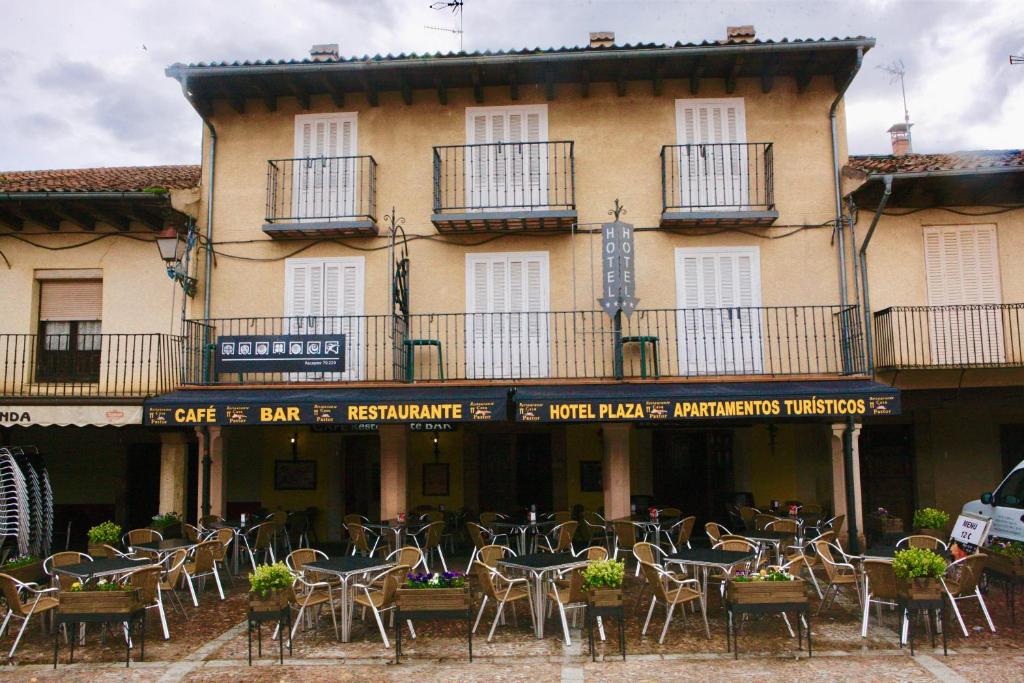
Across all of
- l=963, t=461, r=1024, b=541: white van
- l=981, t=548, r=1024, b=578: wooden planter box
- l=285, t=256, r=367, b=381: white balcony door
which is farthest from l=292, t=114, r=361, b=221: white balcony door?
l=963, t=461, r=1024, b=541: white van

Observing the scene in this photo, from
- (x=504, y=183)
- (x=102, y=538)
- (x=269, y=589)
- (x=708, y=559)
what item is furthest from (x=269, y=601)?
(x=504, y=183)

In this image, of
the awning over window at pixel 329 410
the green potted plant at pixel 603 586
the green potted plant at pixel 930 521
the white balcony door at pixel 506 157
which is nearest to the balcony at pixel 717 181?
the white balcony door at pixel 506 157

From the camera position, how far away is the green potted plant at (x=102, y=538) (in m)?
10.8

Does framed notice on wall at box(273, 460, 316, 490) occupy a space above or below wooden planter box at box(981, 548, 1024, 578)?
above

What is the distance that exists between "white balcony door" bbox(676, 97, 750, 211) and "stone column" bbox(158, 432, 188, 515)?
32.5ft

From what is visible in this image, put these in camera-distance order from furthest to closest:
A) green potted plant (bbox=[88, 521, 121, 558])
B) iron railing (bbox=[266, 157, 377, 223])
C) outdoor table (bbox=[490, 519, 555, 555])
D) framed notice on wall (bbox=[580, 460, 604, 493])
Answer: framed notice on wall (bbox=[580, 460, 604, 493]), iron railing (bbox=[266, 157, 377, 223]), outdoor table (bbox=[490, 519, 555, 555]), green potted plant (bbox=[88, 521, 121, 558])

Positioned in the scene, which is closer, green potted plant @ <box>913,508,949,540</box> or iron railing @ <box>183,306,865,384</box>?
green potted plant @ <box>913,508,949,540</box>

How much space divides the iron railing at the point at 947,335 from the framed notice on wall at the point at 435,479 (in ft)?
27.5

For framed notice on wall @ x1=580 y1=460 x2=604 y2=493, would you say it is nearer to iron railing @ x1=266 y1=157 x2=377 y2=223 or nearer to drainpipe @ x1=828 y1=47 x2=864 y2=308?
drainpipe @ x1=828 y1=47 x2=864 y2=308

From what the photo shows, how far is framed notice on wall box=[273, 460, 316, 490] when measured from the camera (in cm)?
1538

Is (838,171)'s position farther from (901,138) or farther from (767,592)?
(767,592)

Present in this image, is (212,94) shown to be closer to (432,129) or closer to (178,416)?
(432,129)

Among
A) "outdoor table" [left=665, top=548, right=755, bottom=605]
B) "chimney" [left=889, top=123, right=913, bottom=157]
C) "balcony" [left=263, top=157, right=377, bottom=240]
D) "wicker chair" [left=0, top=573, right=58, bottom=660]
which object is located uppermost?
Answer: "chimney" [left=889, top=123, right=913, bottom=157]

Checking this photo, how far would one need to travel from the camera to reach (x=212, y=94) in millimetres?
13797
